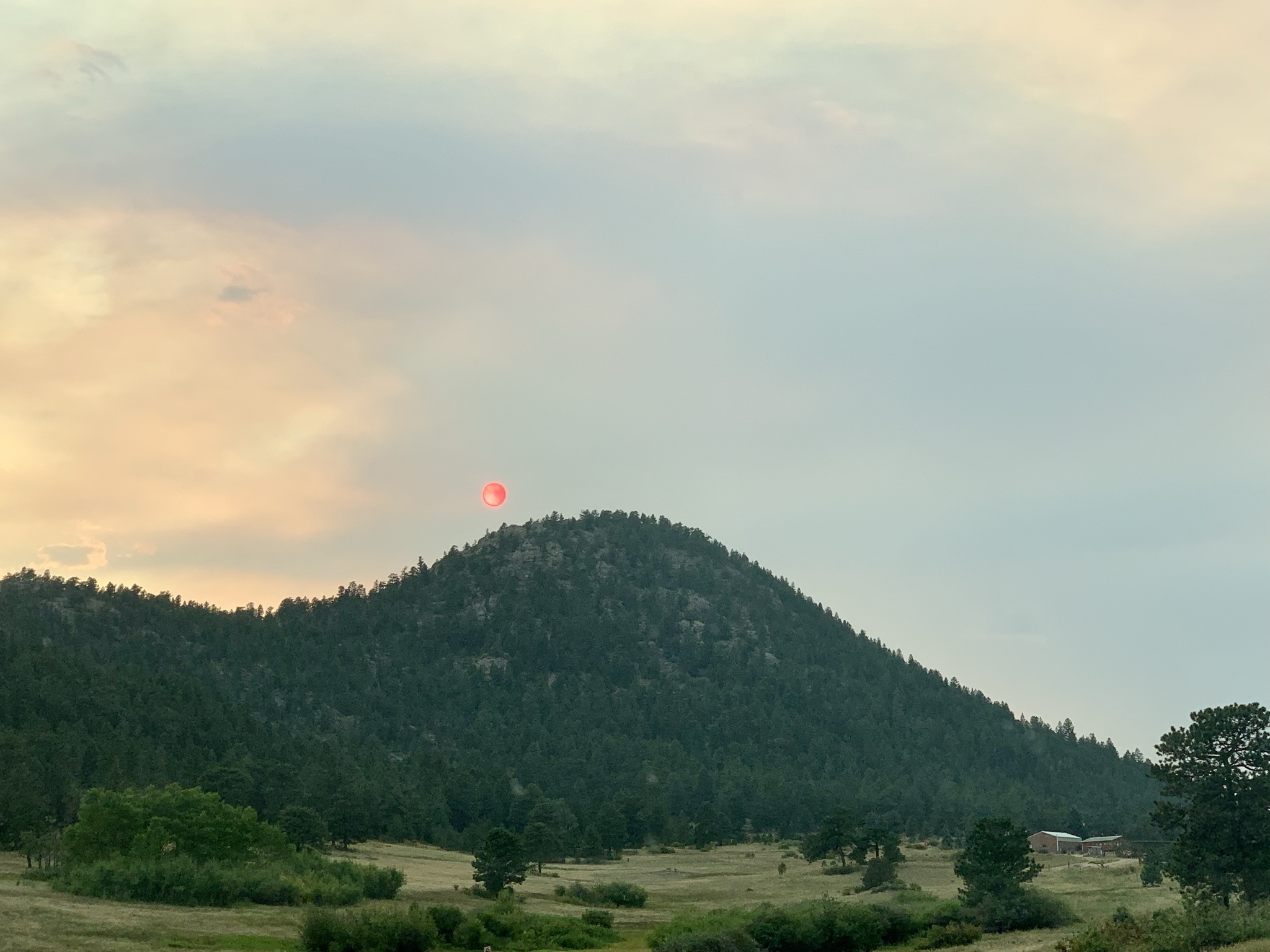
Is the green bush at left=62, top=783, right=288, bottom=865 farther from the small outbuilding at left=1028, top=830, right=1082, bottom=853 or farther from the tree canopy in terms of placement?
the small outbuilding at left=1028, top=830, right=1082, bottom=853

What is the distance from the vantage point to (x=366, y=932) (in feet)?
198

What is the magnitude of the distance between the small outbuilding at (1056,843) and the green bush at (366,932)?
122 metres

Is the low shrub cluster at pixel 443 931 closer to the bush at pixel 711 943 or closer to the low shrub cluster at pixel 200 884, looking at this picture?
the bush at pixel 711 943

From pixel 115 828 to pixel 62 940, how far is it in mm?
36288

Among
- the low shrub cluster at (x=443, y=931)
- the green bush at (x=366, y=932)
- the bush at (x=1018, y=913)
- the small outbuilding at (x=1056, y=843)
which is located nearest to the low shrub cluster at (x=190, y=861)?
the low shrub cluster at (x=443, y=931)

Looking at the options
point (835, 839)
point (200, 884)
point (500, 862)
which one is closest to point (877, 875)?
point (835, 839)

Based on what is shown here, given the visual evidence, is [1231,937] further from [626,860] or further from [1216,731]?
[626,860]

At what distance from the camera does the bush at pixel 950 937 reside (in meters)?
66.2

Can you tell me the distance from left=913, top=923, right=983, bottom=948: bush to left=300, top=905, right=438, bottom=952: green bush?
25.8 m

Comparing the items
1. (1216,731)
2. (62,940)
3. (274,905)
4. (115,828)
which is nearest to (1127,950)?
(1216,731)

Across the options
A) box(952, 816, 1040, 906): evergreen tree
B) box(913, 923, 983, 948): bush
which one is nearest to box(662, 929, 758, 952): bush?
box(913, 923, 983, 948): bush

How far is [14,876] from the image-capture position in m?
87.1

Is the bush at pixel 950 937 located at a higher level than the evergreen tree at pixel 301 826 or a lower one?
lower

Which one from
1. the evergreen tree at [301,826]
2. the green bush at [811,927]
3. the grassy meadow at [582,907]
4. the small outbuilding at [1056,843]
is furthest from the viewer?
the small outbuilding at [1056,843]
